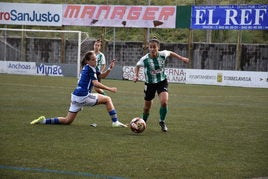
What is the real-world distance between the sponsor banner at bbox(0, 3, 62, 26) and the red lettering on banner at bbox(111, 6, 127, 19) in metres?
3.88

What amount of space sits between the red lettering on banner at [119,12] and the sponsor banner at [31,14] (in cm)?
388

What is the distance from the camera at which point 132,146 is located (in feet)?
33.3

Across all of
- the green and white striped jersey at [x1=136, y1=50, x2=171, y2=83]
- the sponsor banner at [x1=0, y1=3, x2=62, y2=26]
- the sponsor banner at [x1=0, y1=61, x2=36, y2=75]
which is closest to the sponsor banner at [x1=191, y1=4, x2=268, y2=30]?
the sponsor banner at [x1=0, y1=3, x2=62, y2=26]

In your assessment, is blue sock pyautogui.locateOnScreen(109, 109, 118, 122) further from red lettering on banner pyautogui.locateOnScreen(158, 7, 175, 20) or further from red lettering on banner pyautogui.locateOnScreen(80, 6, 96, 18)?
red lettering on banner pyautogui.locateOnScreen(80, 6, 96, 18)

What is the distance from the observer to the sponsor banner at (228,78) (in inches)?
1314

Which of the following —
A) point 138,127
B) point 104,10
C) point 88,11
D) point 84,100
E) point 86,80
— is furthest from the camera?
point 88,11

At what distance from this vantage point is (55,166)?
809 centimetres

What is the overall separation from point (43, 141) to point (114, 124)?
284cm

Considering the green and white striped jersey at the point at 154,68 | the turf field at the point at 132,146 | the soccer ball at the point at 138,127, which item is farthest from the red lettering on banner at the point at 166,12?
the soccer ball at the point at 138,127

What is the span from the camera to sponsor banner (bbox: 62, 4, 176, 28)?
37.9 m

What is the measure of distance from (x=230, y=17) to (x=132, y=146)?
26805 mm

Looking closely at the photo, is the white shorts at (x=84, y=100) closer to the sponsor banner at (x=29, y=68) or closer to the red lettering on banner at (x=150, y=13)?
the red lettering on banner at (x=150, y=13)

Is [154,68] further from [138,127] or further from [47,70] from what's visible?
[47,70]

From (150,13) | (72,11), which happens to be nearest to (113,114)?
(150,13)
